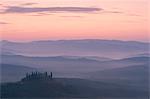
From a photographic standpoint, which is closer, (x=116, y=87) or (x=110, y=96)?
(x=110, y=96)

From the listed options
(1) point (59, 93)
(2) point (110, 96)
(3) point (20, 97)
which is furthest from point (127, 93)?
(3) point (20, 97)

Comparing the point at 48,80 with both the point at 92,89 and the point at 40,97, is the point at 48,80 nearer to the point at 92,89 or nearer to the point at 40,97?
the point at 40,97

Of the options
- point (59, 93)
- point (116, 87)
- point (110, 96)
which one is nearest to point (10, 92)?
point (59, 93)

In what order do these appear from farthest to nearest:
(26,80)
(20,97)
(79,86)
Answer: (79,86) → (26,80) → (20,97)

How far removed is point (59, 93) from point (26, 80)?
20.1 feet

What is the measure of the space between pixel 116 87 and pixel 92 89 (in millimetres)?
7358

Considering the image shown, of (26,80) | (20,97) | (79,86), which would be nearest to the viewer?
(20,97)

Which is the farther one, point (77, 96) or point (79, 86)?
point (79, 86)

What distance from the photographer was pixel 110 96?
99812 millimetres

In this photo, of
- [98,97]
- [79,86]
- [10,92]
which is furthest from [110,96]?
[10,92]

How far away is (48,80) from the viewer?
320 feet

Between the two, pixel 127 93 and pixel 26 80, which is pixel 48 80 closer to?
pixel 26 80

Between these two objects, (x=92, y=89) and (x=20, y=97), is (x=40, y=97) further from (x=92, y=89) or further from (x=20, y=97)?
(x=92, y=89)

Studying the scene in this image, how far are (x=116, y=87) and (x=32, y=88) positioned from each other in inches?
812
